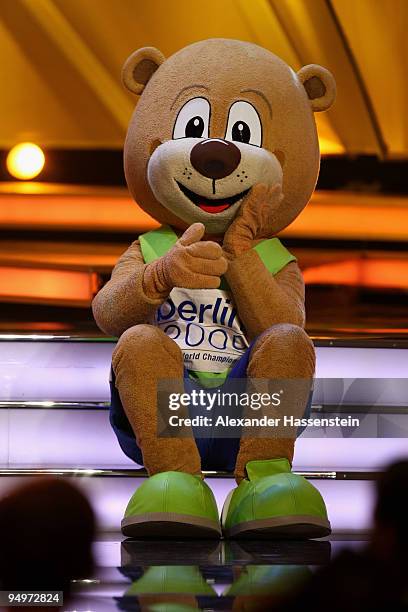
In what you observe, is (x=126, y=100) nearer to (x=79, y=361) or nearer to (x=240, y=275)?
(x=79, y=361)

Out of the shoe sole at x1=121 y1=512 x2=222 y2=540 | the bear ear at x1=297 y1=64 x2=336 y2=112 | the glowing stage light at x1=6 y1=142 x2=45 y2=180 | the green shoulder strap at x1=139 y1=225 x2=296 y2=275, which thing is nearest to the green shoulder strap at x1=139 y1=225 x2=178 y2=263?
the green shoulder strap at x1=139 y1=225 x2=296 y2=275

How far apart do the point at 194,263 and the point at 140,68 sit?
498 mm

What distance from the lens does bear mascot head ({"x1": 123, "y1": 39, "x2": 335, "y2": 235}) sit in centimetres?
171

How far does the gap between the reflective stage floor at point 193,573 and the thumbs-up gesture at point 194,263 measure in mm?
407

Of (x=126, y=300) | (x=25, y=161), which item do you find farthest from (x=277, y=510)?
(x=25, y=161)

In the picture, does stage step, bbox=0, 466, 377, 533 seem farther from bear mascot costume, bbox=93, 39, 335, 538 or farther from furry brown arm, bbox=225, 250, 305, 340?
furry brown arm, bbox=225, 250, 305, 340

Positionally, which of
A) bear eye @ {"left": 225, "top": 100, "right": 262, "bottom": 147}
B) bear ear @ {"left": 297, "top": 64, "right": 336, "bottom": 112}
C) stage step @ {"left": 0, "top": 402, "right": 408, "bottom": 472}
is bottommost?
stage step @ {"left": 0, "top": 402, "right": 408, "bottom": 472}

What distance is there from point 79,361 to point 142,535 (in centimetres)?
77

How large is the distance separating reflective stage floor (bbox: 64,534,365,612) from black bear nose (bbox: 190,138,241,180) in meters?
0.60

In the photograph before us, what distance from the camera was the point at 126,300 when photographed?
1.72 metres

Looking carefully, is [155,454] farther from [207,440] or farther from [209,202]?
[209,202]

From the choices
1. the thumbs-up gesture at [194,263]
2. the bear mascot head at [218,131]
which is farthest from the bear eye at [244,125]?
the thumbs-up gesture at [194,263]

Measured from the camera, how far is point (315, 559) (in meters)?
1.32

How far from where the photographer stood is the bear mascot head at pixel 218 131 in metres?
1.71
